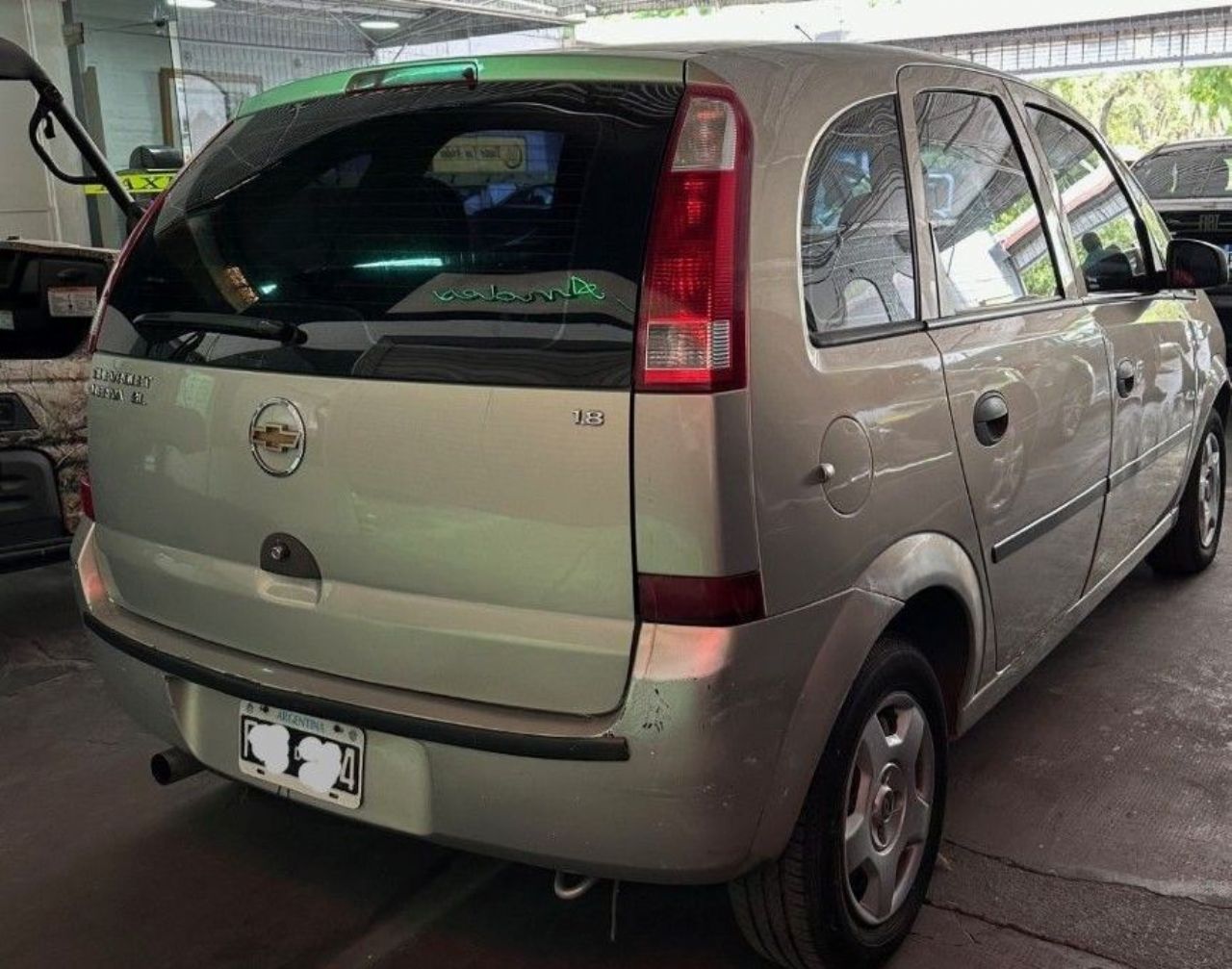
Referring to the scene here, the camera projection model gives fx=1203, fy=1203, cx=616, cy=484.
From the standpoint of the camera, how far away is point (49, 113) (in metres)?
4.46

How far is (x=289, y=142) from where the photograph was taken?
2.23 m

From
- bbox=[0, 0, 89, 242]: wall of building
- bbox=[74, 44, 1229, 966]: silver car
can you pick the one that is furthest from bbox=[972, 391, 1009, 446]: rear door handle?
bbox=[0, 0, 89, 242]: wall of building

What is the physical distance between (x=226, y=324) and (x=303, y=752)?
2.52 feet

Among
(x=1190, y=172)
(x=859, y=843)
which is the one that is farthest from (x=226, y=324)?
(x=1190, y=172)

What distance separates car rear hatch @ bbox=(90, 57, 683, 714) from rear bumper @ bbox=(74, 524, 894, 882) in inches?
2.1

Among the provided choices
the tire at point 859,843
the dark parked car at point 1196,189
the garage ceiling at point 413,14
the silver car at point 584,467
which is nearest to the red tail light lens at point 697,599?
the silver car at point 584,467

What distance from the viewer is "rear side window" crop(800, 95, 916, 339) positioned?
2.01 meters

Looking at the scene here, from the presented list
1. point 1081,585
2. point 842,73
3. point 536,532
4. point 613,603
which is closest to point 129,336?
point 536,532

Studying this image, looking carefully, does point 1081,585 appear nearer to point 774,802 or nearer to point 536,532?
point 774,802

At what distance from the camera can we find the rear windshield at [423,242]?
1.83 m

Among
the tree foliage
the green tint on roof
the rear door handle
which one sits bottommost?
the rear door handle

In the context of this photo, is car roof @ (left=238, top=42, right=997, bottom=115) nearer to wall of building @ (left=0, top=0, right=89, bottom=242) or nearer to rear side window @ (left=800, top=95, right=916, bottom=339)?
rear side window @ (left=800, top=95, right=916, bottom=339)

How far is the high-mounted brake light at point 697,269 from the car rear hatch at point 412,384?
0.10 feet

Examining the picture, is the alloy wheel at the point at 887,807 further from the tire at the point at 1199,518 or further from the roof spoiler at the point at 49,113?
the roof spoiler at the point at 49,113
